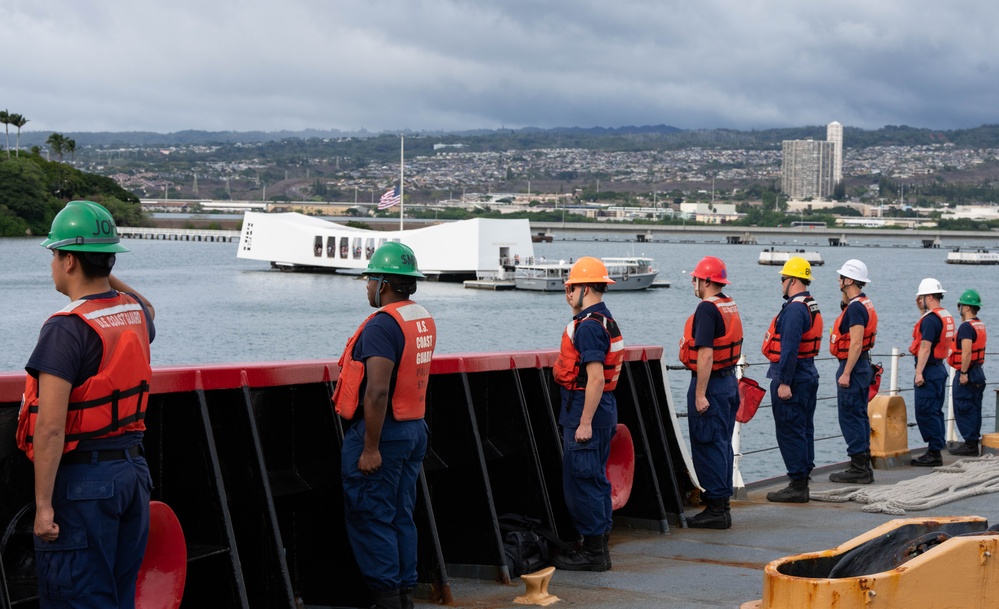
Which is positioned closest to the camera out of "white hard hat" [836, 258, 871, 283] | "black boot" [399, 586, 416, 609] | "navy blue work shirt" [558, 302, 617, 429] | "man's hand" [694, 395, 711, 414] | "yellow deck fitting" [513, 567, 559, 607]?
"black boot" [399, 586, 416, 609]

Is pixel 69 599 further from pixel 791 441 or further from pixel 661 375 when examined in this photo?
pixel 791 441

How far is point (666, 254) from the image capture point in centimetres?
17438

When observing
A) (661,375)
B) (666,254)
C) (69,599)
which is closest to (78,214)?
(69,599)

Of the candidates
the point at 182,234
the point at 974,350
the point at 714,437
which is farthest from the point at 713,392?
the point at 182,234

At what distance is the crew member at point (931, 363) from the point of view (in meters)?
11.4

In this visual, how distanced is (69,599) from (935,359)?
31.0 ft

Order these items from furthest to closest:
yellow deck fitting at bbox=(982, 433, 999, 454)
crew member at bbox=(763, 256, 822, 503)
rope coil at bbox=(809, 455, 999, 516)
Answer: yellow deck fitting at bbox=(982, 433, 999, 454)
crew member at bbox=(763, 256, 822, 503)
rope coil at bbox=(809, 455, 999, 516)

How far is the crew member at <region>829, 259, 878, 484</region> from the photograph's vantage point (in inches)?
392

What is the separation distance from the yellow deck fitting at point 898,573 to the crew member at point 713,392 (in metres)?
2.84

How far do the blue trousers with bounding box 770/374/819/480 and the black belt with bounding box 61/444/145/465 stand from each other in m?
5.92

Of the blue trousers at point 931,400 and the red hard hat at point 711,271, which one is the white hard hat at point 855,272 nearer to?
the blue trousers at point 931,400

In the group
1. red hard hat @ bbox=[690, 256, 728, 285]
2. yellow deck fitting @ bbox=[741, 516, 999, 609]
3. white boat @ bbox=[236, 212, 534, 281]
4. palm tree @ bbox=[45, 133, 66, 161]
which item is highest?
palm tree @ bbox=[45, 133, 66, 161]

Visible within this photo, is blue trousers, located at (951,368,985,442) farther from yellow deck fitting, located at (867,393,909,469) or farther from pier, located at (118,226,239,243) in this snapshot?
pier, located at (118,226,239,243)

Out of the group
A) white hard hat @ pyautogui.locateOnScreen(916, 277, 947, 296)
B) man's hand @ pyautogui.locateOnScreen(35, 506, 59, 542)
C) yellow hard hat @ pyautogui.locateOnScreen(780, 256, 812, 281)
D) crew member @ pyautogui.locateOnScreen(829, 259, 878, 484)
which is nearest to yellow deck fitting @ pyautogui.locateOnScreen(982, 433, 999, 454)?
white hard hat @ pyautogui.locateOnScreen(916, 277, 947, 296)
